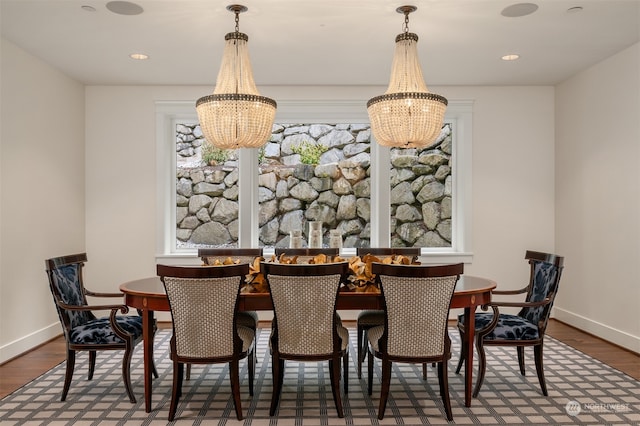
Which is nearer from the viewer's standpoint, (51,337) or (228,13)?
(228,13)

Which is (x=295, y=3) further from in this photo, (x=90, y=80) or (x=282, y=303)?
(x=90, y=80)

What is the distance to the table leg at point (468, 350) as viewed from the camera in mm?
2893

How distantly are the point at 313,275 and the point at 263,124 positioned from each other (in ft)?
3.55

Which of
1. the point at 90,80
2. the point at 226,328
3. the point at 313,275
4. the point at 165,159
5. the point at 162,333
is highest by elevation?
the point at 90,80

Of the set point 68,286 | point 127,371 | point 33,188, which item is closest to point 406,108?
point 127,371

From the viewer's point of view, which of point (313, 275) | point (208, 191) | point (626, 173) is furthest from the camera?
point (208, 191)

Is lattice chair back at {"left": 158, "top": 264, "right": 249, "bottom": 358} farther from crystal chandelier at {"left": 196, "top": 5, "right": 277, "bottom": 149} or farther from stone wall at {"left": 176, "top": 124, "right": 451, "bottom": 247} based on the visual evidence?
stone wall at {"left": 176, "top": 124, "right": 451, "bottom": 247}

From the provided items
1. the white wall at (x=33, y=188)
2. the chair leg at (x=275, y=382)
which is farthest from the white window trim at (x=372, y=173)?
the chair leg at (x=275, y=382)

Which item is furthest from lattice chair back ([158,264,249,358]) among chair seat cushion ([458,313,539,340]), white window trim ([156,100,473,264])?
white window trim ([156,100,473,264])

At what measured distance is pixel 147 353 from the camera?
290cm

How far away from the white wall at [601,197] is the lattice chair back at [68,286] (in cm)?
434

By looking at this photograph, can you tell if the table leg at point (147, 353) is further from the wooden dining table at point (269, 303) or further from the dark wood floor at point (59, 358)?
the dark wood floor at point (59, 358)

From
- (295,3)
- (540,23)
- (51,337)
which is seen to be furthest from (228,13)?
(51,337)

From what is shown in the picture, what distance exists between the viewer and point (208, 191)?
554 centimetres
